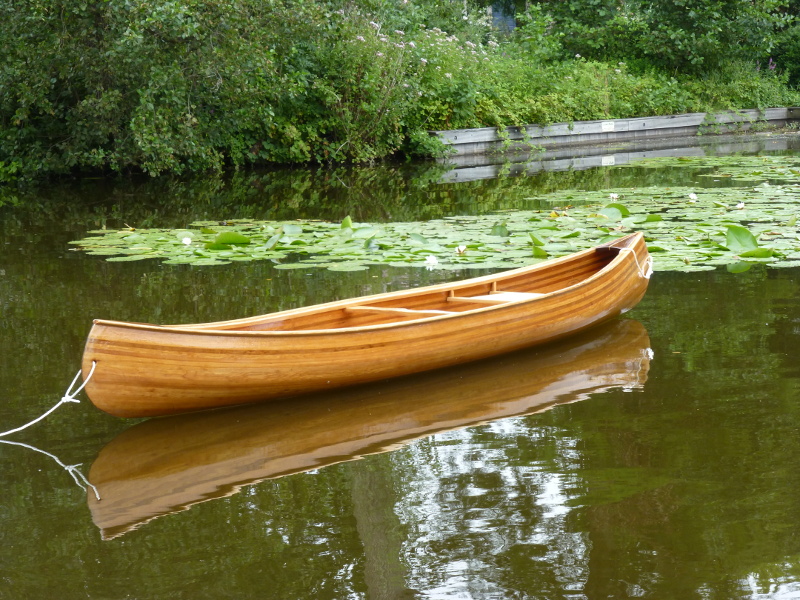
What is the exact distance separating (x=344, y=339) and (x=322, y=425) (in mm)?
367

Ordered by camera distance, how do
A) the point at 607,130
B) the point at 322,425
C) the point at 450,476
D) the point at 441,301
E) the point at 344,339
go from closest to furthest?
the point at 450,476 < the point at 322,425 < the point at 344,339 < the point at 441,301 < the point at 607,130

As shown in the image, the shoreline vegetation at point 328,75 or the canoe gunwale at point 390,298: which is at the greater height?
the shoreline vegetation at point 328,75

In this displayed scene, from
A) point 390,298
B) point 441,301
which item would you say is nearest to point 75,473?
point 390,298

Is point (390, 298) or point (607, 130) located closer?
point (390, 298)

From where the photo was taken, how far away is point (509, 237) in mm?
7148

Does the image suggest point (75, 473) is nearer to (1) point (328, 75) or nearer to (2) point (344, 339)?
(2) point (344, 339)

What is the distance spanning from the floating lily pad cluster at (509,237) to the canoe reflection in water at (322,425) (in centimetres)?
174

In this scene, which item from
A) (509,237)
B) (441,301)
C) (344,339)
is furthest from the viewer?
(509,237)

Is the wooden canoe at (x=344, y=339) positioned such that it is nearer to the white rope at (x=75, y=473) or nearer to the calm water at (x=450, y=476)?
the calm water at (x=450, y=476)

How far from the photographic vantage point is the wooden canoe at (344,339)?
3.50 meters

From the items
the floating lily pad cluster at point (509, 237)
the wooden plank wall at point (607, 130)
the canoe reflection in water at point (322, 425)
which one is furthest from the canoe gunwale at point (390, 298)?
the wooden plank wall at point (607, 130)

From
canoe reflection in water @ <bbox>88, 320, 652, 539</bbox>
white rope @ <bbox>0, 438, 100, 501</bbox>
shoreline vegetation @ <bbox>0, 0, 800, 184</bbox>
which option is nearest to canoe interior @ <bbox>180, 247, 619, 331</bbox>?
canoe reflection in water @ <bbox>88, 320, 652, 539</bbox>

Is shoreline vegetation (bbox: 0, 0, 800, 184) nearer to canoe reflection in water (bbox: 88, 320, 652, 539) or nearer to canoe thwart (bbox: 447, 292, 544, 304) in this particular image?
canoe thwart (bbox: 447, 292, 544, 304)

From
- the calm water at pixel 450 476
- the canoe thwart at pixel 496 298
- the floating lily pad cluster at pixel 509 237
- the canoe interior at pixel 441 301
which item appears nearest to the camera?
the calm water at pixel 450 476
